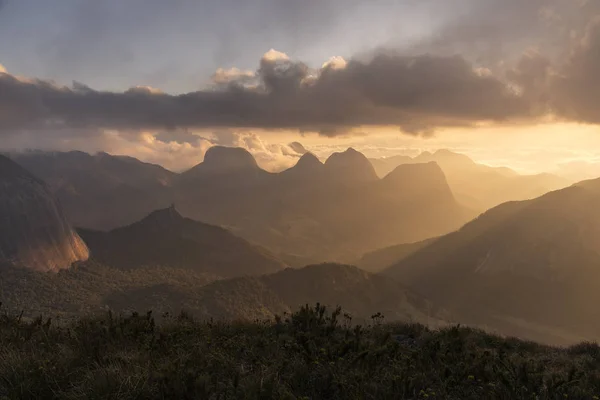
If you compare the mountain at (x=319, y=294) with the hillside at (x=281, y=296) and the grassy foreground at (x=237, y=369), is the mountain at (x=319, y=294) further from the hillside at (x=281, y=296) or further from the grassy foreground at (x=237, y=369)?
the grassy foreground at (x=237, y=369)

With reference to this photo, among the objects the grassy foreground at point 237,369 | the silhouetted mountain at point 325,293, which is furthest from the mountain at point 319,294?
the grassy foreground at point 237,369

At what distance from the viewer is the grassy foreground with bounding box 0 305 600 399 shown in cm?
611

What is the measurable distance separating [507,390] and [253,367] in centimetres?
412

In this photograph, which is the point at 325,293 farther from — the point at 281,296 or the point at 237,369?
the point at 237,369

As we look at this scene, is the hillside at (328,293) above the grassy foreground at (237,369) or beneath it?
beneath

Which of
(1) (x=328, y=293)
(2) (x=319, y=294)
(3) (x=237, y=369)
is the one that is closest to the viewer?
(3) (x=237, y=369)

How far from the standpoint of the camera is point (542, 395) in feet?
21.6

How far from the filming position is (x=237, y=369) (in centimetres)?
695

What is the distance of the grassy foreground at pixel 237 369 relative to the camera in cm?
611

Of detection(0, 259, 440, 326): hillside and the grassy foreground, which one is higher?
the grassy foreground

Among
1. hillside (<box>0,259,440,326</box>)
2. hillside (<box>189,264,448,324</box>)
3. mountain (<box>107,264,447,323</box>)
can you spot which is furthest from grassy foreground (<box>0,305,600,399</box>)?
hillside (<box>189,264,448,324</box>)

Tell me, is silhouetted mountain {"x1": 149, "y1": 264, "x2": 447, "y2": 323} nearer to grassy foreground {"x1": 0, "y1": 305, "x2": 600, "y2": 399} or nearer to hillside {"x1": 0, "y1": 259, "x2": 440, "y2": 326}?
hillside {"x1": 0, "y1": 259, "x2": 440, "y2": 326}

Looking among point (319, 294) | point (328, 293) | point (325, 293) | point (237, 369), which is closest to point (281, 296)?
point (319, 294)

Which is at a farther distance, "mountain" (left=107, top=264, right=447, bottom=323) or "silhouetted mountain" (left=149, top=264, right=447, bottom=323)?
"silhouetted mountain" (left=149, top=264, right=447, bottom=323)
